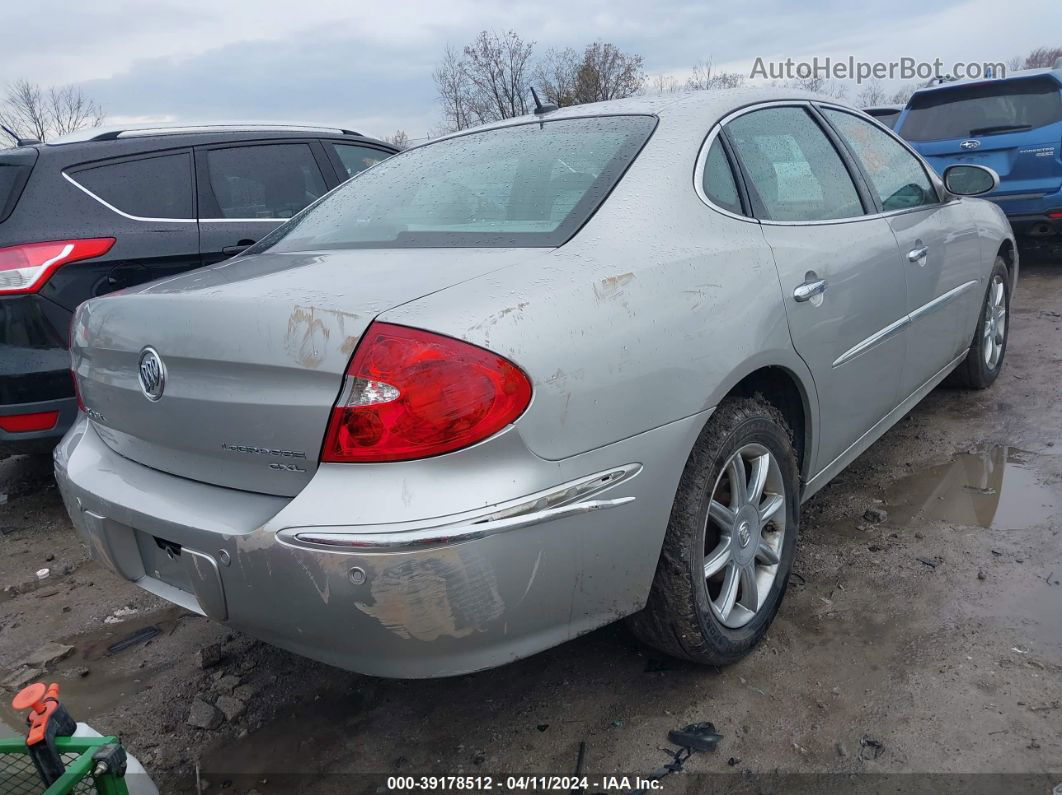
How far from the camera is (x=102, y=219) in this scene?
3609mm

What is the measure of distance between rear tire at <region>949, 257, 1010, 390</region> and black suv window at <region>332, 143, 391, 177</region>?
3.54 meters

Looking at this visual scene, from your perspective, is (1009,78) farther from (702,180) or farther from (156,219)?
(156,219)

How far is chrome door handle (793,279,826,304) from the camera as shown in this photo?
7.46 ft

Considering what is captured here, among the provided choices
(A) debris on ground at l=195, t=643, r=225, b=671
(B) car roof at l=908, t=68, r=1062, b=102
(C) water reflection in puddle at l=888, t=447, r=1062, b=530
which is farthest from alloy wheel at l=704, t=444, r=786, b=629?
(B) car roof at l=908, t=68, r=1062, b=102

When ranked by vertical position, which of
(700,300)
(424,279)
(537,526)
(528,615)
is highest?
(424,279)

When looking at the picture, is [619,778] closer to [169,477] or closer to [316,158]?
[169,477]

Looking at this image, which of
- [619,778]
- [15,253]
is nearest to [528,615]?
[619,778]

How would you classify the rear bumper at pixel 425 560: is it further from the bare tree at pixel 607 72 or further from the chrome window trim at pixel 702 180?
the bare tree at pixel 607 72

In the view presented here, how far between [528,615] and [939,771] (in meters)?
1.02

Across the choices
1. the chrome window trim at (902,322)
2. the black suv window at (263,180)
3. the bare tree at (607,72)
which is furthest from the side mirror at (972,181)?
the bare tree at (607,72)

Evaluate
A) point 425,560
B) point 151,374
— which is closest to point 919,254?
point 425,560

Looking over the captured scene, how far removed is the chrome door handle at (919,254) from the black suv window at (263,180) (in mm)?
3148

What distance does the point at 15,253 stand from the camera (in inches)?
131

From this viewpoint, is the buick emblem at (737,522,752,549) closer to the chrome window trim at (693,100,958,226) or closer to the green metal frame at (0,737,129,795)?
the chrome window trim at (693,100,958,226)
